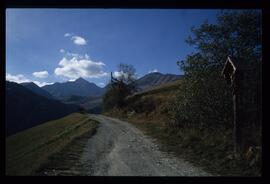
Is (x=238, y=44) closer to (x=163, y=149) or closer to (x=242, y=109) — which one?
(x=242, y=109)

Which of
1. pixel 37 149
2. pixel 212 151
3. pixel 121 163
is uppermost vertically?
pixel 212 151

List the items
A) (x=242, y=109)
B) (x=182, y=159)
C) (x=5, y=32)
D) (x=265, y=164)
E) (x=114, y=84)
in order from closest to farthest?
(x=5, y=32) → (x=265, y=164) → (x=182, y=159) → (x=242, y=109) → (x=114, y=84)

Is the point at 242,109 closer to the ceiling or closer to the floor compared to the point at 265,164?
closer to the ceiling

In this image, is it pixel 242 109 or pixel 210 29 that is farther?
pixel 210 29

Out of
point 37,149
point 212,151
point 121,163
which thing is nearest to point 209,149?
point 212,151

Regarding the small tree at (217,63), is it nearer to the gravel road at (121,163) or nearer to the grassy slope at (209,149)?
the grassy slope at (209,149)

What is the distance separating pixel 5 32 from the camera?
8.30 meters

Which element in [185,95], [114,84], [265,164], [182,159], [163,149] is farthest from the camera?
[114,84]

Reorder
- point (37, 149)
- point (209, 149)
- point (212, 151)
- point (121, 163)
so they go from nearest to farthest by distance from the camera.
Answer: point (121, 163), point (212, 151), point (209, 149), point (37, 149)

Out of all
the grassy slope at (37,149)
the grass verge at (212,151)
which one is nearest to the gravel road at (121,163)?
the grass verge at (212,151)

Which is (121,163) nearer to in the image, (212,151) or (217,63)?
(212,151)
